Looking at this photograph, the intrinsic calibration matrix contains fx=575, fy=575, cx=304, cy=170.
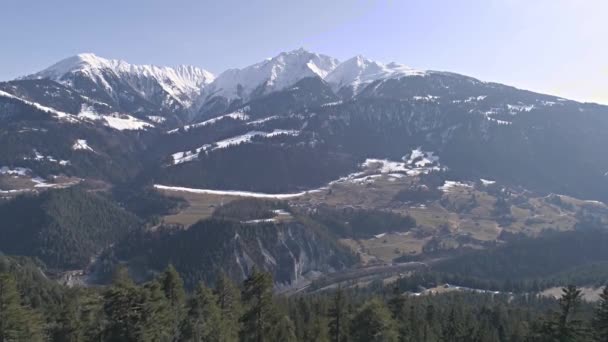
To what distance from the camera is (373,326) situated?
66.1 metres

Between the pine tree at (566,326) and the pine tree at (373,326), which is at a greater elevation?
the pine tree at (566,326)

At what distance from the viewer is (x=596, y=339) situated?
5078 centimetres

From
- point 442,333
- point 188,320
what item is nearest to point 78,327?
point 188,320

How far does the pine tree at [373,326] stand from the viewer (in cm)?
6569

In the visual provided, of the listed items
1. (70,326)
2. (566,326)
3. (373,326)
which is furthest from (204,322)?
(566,326)

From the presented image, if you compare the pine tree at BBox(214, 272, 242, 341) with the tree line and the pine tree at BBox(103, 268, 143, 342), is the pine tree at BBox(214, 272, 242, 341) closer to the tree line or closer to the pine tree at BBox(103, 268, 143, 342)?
the tree line

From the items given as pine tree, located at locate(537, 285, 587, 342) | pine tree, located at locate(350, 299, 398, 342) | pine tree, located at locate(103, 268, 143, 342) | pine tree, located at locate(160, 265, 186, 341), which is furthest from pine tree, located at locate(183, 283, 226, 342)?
pine tree, located at locate(537, 285, 587, 342)

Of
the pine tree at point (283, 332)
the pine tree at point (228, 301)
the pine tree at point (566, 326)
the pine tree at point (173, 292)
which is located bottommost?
the pine tree at point (283, 332)

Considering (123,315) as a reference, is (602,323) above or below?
below

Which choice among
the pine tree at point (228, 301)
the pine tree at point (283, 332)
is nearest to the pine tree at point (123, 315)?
the pine tree at point (228, 301)

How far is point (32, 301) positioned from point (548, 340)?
108092 millimetres

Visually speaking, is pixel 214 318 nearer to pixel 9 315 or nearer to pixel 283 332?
pixel 283 332

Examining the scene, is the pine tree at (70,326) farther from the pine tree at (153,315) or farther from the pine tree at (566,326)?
the pine tree at (566,326)

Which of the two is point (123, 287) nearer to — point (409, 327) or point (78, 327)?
point (78, 327)
